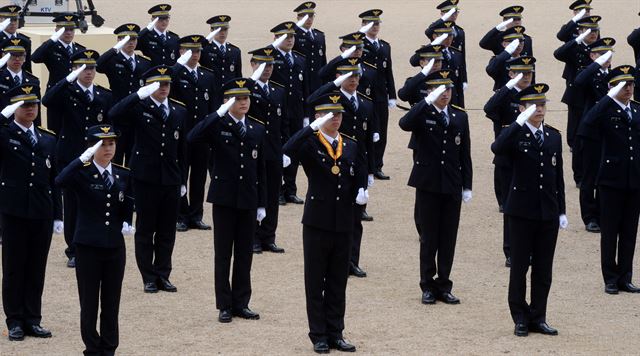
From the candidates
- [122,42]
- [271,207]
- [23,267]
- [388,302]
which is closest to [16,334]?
[23,267]

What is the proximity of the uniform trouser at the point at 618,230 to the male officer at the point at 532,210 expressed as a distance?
1.50m

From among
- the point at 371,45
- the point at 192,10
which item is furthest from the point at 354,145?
the point at 192,10

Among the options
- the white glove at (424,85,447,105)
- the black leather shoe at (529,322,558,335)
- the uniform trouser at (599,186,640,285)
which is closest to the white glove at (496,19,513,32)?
the uniform trouser at (599,186,640,285)

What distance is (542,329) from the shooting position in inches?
494

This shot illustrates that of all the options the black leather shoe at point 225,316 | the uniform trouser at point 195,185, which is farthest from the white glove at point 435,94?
the uniform trouser at point 195,185

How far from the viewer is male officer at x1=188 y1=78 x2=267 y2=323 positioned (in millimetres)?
12727

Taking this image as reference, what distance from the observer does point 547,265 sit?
41.1 ft

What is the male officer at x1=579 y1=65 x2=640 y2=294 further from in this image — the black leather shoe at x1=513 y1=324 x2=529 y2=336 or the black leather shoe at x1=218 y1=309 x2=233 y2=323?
the black leather shoe at x1=218 y1=309 x2=233 y2=323

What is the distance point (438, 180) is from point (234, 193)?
195cm

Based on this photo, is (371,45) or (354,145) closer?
(354,145)

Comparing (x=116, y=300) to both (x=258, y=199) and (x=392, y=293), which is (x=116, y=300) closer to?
(x=258, y=199)

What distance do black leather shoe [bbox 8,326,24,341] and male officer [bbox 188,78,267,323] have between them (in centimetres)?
173

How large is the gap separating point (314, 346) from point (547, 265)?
2.21 metres

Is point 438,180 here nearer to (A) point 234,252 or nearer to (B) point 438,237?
(B) point 438,237
